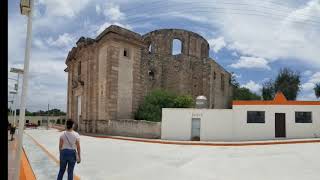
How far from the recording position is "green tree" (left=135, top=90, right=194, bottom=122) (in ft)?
109

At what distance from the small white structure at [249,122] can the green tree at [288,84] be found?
76.9 ft

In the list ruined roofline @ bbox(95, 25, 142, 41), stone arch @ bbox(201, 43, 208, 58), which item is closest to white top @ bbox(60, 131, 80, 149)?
ruined roofline @ bbox(95, 25, 142, 41)

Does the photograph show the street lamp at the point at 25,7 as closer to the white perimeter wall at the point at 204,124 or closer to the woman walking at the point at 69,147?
the woman walking at the point at 69,147

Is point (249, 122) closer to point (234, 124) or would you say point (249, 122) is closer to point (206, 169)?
point (234, 124)

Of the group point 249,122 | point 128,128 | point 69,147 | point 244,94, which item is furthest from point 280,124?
point 244,94

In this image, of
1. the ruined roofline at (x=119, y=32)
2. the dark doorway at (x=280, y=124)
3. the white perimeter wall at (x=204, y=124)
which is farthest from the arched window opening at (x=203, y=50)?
the dark doorway at (x=280, y=124)

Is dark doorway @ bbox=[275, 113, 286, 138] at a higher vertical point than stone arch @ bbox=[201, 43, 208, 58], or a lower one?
lower

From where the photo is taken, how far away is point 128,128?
29938 mm

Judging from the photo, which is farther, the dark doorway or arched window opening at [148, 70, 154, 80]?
arched window opening at [148, 70, 154, 80]

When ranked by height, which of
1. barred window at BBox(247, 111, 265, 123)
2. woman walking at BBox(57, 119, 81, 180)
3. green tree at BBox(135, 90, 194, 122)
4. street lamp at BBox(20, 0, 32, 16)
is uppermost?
street lamp at BBox(20, 0, 32, 16)

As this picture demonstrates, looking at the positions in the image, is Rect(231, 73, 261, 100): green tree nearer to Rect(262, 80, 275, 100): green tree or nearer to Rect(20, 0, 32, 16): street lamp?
Rect(262, 80, 275, 100): green tree

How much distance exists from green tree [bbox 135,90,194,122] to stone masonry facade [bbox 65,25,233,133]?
38.2 inches
